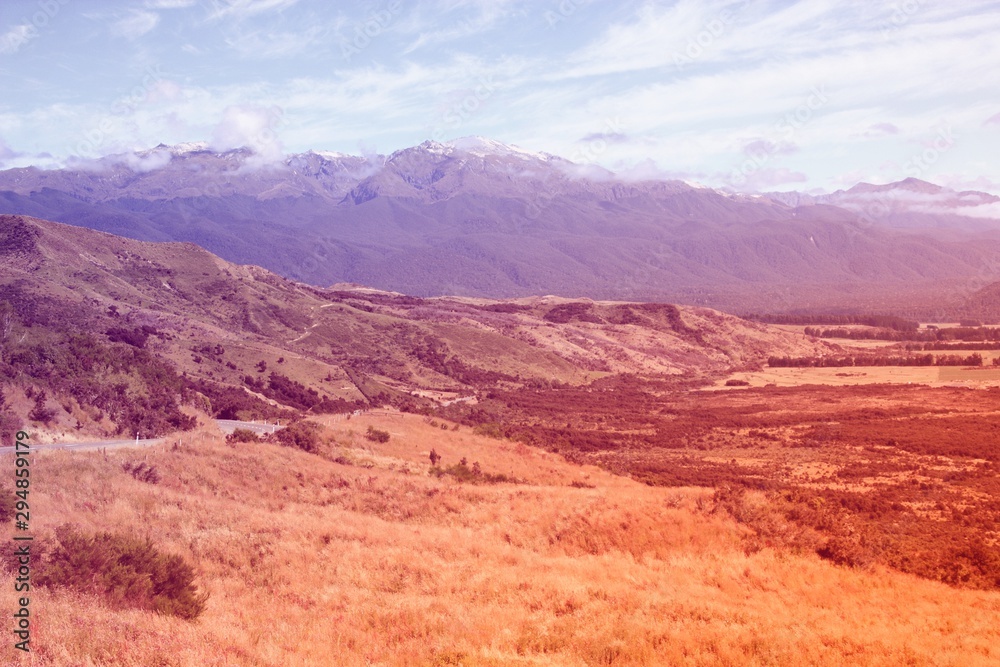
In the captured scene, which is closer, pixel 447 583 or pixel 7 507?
pixel 447 583

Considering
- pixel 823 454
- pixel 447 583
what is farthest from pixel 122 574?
pixel 823 454

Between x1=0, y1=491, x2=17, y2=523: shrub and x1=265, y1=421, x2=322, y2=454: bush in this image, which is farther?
x1=265, y1=421, x2=322, y2=454: bush

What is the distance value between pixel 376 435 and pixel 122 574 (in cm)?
2005

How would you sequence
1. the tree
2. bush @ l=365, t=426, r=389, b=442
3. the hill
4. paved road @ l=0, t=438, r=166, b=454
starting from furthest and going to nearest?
the hill, bush @ l=365, t=426, r=389, b=442, the tree, paved road @ l=0, t=438, r=166, b=454

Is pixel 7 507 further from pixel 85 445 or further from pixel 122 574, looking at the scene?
pixel 85 445

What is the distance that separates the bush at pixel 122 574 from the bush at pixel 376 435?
18471mm

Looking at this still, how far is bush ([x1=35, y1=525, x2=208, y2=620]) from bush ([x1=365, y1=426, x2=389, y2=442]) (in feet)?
60.6

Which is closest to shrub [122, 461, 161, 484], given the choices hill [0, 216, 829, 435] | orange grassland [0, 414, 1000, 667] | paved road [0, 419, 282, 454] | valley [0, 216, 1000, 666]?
valley [0, 216, 1000, 666]

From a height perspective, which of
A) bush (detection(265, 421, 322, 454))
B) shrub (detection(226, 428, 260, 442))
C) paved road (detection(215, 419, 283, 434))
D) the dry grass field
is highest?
shrub (detection(226, 428, 260, 442))

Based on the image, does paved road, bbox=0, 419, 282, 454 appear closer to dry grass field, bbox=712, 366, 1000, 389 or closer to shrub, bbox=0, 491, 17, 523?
shrub, bbox=0, 491, 17, 523

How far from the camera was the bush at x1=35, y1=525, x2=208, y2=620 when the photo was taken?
12078 mm

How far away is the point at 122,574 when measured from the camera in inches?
491

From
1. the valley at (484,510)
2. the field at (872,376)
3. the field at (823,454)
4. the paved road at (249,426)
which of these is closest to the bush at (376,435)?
the valley at (484,510)

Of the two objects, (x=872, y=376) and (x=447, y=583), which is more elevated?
(x=447, y=583)
